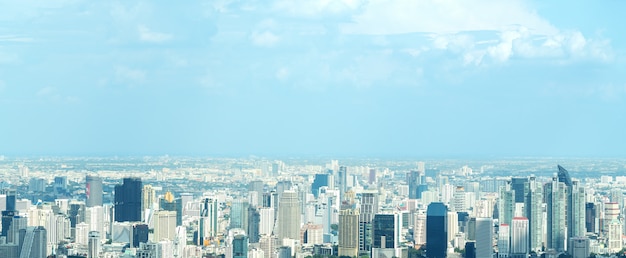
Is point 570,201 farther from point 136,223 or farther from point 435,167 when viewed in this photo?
point 136,223

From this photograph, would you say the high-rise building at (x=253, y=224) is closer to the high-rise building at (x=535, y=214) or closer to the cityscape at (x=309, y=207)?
the cityscape at (x=309, y=207)

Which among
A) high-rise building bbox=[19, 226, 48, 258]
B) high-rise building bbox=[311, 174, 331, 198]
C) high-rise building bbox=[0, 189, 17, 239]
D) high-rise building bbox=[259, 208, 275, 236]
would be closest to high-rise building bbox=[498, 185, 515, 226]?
high-rise building bbox=[311, 174, 331, 198]

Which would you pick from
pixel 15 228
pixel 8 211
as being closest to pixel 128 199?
pixel 8 211

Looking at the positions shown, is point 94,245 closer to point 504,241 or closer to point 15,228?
point 15,228

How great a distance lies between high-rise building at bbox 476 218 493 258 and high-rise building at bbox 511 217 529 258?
0.31 meters

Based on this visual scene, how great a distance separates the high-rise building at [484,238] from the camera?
14766 millimetres

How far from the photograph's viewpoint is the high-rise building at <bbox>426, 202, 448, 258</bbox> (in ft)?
49.5

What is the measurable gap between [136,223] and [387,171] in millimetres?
4892

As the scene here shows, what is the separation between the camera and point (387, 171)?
19516 mm

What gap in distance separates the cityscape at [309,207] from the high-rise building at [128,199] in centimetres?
2

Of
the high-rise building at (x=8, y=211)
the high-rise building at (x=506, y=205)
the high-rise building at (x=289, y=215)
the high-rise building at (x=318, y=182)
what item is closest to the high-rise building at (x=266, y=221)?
the high-rise building at (x=289, y=215)

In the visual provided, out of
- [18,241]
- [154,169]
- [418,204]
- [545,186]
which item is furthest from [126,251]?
[545,186]

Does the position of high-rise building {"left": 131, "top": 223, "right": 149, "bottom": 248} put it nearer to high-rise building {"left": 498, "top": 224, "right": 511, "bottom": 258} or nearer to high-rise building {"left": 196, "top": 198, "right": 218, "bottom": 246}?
high-rise building {"left": 196, "top": 198, "right": 218, "bottom": 246}

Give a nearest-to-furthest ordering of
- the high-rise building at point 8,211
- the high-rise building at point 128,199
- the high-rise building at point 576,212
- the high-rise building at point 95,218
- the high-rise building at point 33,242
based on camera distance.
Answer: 1. the high-rise building at point 33,242
2. the high-rise building at point 8,211
3. the high-rise building at point 576,212
4. the high-rise building at point 95,218
5. the high-rise building at point 128,199
